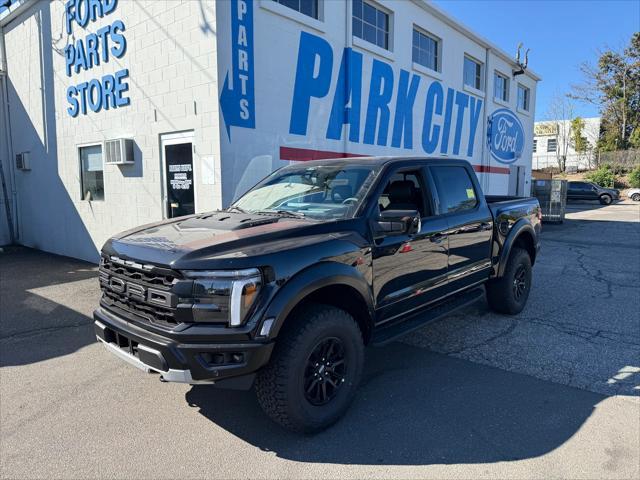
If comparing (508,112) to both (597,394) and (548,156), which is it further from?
(548,156)

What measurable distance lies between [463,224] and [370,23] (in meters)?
7.82

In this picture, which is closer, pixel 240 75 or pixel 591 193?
pixel 240 75

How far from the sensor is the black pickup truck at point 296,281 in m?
2.67

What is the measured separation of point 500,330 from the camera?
5223 mm

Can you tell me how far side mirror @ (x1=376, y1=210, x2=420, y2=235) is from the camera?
332 centimetres

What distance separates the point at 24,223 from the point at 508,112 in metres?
17.7

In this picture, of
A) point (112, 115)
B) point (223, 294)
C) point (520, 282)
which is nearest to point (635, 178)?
point (520, 282)

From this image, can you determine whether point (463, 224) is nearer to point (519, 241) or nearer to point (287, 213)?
point (519, 241)

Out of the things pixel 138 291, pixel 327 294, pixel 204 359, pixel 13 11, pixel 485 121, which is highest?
pixel 13 11

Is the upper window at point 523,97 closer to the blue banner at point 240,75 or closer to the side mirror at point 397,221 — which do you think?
the blue banner at point 240,75

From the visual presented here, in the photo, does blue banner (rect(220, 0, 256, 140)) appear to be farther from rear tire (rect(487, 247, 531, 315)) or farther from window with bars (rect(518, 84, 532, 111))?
window with bars (rect(518, 84, 532, 111))

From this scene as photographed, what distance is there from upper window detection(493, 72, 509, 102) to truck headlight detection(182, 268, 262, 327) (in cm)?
1722

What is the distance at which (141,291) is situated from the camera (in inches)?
116

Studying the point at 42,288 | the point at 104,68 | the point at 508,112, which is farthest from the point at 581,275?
the point at 508,112
